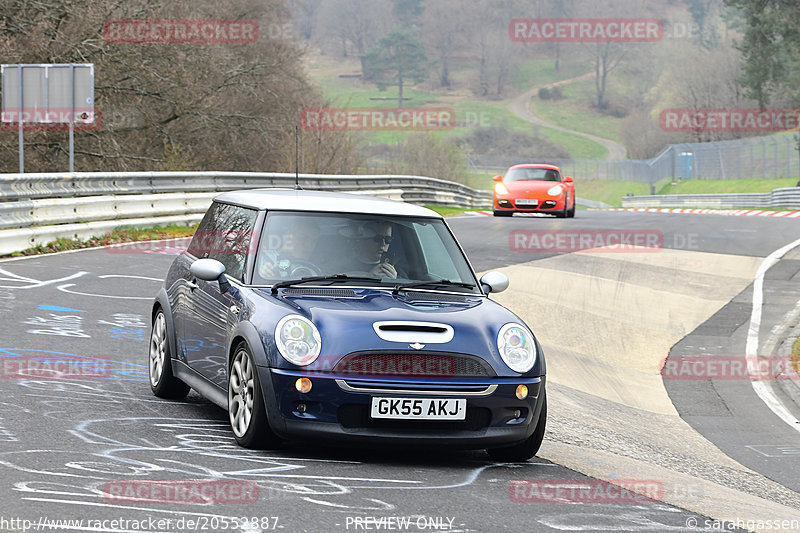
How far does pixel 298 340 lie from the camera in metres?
6.37

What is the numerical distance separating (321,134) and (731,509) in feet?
112

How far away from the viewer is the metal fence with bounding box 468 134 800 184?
69.7m

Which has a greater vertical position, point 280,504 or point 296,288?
point 296,288

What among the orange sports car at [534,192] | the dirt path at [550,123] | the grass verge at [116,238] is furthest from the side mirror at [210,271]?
the dirt path at [550,123]

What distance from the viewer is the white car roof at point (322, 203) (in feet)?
24.7

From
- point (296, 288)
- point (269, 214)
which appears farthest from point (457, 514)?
point (269, 214)

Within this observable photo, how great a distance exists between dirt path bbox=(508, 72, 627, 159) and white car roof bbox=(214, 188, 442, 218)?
447ft

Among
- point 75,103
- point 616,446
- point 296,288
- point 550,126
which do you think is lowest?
point 616,446

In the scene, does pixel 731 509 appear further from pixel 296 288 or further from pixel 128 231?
pixel 128 231

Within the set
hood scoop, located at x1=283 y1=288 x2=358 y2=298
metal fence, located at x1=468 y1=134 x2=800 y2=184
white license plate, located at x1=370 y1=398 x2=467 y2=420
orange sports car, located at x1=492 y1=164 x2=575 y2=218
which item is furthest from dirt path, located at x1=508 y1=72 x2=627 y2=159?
white license plate, located at x1=370 y1=398 x2=467 y2=420

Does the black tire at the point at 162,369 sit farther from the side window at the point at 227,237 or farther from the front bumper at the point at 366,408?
the front bumper at the point at 366,408

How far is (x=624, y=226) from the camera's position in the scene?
28.1 metres

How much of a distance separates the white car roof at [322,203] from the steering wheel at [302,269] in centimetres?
39

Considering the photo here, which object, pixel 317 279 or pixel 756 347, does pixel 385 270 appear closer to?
pixel 317 279
